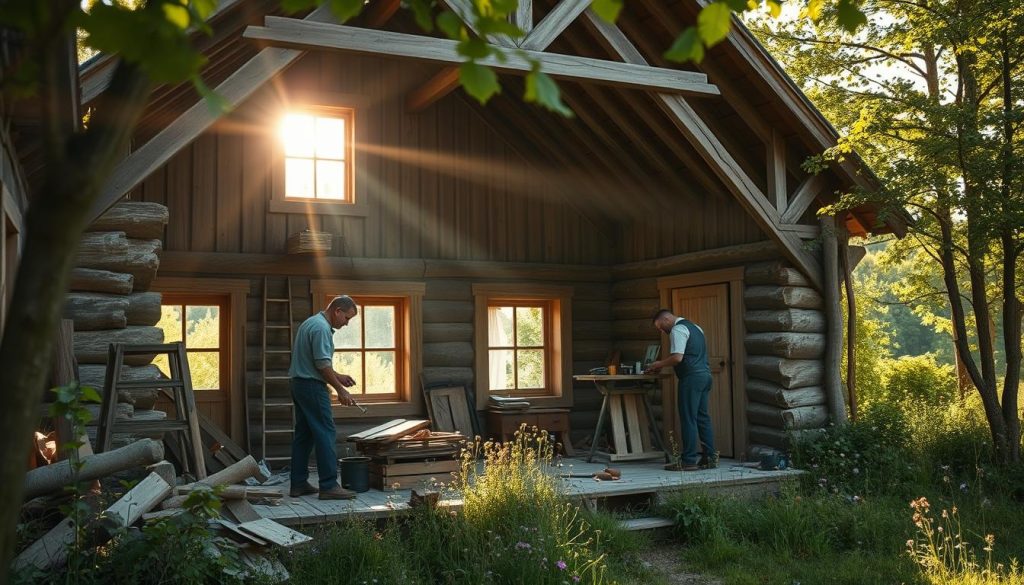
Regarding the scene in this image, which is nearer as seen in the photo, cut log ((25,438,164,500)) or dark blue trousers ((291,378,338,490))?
cut log ((25,438,164,500))

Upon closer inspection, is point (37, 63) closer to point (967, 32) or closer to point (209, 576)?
point (209, 576)

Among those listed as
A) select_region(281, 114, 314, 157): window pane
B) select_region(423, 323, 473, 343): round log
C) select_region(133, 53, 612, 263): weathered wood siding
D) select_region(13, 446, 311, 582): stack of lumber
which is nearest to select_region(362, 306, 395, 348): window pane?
select_region(423, 323, 473, 343): round log

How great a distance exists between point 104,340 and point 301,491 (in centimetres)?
209

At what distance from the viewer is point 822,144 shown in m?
9.79

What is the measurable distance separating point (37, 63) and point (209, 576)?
4393 mm

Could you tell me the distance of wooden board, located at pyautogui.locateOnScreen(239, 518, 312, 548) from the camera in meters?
6.13

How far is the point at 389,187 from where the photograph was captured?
1164 centimetres

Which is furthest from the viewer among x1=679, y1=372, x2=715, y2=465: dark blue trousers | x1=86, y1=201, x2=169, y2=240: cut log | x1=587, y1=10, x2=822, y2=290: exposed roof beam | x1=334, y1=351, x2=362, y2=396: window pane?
x1=334, y1=351, x2=362, y2=396: window pane

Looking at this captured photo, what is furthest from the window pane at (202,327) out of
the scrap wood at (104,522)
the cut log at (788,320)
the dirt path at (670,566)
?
the cut log at (788,320)

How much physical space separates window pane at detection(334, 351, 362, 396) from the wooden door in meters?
4.25

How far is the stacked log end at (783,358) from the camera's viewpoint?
32.6 ft

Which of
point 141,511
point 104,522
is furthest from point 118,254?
point 104,522

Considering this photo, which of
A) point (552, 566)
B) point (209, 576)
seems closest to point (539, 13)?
point (552, 566)

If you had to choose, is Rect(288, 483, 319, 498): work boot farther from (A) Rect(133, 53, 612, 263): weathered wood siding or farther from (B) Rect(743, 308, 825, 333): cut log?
(B) Rect(743, 308, 825, 333): cut log
